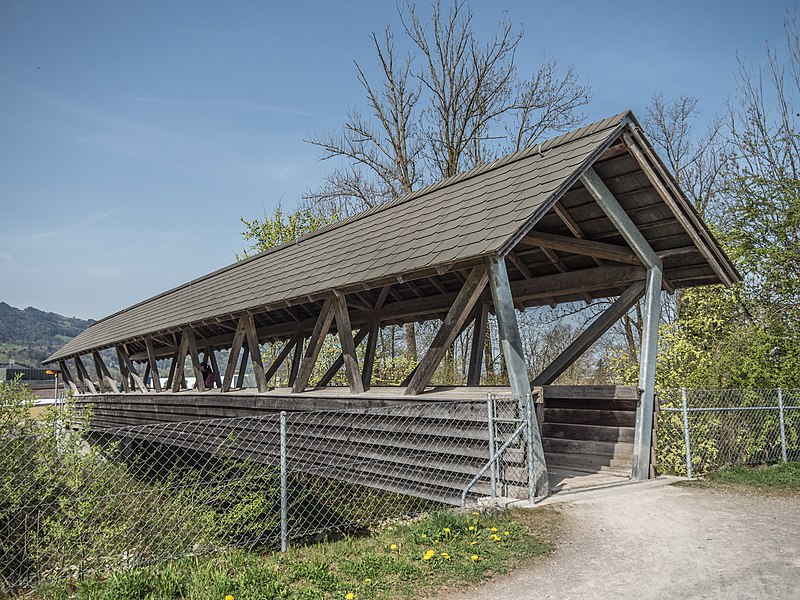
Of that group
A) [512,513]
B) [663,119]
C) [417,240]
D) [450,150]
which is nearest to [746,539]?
[512,513]

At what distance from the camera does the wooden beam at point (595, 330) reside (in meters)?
8.34

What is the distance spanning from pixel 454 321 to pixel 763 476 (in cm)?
485

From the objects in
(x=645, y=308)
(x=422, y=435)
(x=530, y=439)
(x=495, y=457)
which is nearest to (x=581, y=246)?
(x=645, y=308)

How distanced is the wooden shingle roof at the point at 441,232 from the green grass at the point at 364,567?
8.13 ft

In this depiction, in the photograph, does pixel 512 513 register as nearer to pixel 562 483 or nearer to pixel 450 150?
pixel 562 483

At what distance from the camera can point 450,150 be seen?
22.0 meters

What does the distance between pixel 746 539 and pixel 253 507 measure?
20.3ft

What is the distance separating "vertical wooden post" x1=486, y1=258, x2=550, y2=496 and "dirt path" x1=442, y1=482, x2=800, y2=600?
0.40 meters

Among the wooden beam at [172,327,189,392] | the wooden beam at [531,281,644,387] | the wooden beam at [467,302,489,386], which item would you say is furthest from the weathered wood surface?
the wooden beam at [172,327,189,392]

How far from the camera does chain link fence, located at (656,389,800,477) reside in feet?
30.1

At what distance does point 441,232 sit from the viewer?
7273 mm

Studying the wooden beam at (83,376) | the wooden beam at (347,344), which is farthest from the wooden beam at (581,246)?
the wooden beam at (83,376)

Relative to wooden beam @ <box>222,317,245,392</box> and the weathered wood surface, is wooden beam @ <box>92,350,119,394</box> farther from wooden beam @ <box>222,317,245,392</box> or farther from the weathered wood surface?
the weathered wood surface

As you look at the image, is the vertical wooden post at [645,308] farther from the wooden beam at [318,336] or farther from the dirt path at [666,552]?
the wooden beam at [318,336]
